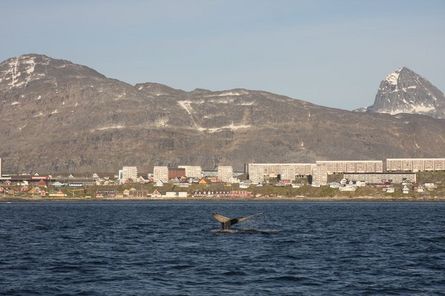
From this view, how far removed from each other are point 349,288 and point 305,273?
351 inches

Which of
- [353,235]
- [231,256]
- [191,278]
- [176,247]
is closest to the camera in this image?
[191,278]

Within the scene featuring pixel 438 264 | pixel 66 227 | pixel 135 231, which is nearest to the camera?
pixel 438 264

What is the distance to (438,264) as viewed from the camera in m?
82.5

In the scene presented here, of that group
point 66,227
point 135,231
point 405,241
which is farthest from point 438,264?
point 66,227

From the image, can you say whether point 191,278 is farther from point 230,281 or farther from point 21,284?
point 21,284

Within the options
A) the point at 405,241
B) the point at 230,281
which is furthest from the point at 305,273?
the point at 405,241

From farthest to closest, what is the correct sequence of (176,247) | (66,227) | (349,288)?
(66,227), (176,247), (349,288)

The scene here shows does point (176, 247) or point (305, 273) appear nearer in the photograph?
point (305, 273)

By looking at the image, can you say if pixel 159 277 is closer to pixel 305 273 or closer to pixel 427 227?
pixel 305 273

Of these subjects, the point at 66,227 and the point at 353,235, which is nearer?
the point at 353,235

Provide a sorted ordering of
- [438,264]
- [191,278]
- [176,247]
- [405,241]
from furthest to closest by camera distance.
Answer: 1. [405,241]
2. [176,247]
3. [438,264]
4. [191,278]

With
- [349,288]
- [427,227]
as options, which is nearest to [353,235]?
[427,227]

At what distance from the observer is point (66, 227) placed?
144 meters

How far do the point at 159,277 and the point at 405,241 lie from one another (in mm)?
44527
